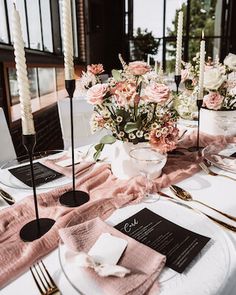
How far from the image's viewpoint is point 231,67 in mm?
1522

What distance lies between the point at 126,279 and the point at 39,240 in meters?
0.25

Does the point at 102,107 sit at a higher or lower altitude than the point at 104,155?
higher

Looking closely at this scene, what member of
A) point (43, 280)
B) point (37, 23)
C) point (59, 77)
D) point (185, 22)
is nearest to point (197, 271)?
point (43, 280)

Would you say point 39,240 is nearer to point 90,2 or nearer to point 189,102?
point 189,102

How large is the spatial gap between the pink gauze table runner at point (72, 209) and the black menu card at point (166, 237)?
0.09 metres

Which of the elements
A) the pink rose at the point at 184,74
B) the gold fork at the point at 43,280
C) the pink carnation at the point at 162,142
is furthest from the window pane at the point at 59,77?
the gold fork at the point at 43,280

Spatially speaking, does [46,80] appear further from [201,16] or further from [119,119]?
[201,16]

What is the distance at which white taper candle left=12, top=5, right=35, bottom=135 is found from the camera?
682 mm

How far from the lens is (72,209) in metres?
0.86

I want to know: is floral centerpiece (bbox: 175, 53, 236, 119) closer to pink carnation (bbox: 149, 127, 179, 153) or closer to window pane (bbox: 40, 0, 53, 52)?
pink carnation (bbox: 149, 127, 179, 153)

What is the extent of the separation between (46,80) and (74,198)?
11.7 ft

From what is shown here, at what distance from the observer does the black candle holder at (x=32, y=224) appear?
2.45ft

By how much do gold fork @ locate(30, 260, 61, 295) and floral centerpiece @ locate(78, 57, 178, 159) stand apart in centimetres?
49

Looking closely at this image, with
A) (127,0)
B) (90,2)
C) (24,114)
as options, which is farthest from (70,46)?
(127,0)
